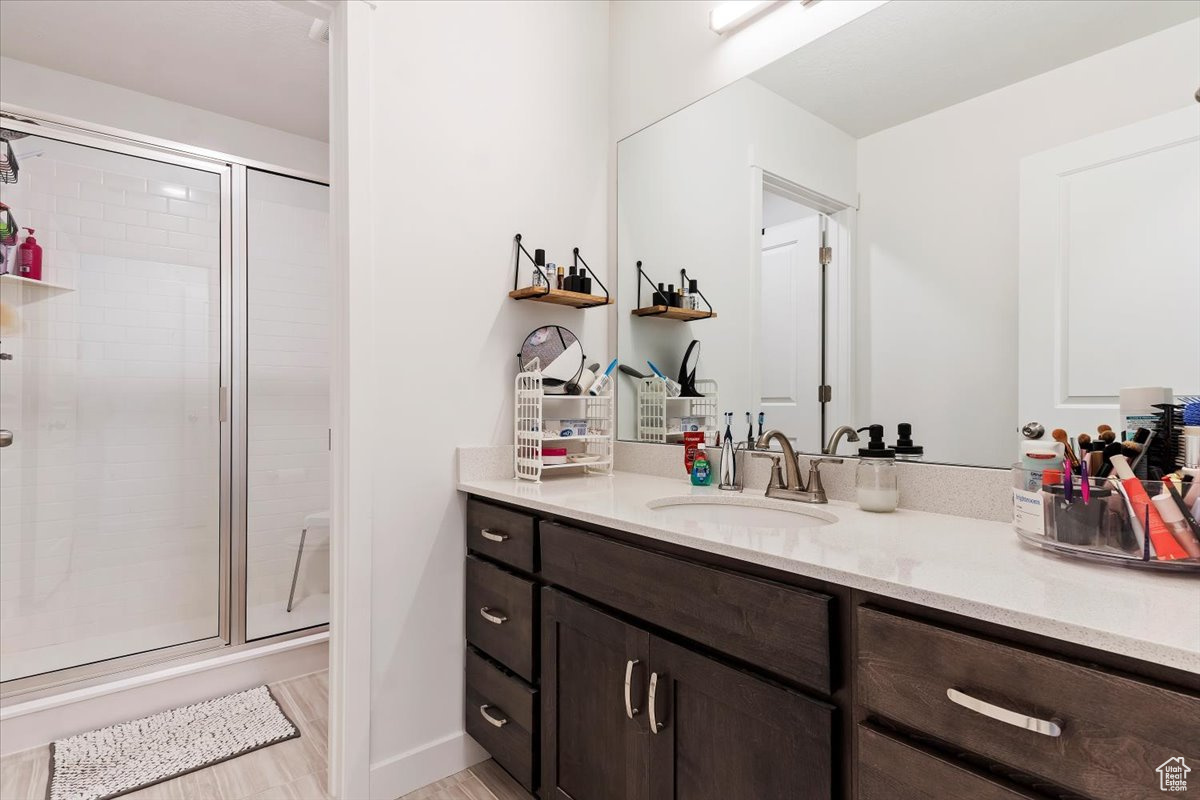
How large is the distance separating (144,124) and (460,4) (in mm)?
1813

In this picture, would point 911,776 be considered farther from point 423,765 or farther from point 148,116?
point 148,116

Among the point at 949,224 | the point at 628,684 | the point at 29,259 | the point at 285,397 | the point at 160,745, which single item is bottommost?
the point at 160,745

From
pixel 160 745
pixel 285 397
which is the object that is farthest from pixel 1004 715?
pixel 285 397

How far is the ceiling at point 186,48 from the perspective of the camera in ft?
6.65

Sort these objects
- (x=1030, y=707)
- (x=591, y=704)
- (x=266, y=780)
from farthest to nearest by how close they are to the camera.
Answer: (x=266, y=780) < (x=591, y=704) < (x=1030, y=707)

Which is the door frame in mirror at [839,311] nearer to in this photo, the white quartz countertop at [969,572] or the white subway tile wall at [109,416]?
the white quartz countertop at [969,572]

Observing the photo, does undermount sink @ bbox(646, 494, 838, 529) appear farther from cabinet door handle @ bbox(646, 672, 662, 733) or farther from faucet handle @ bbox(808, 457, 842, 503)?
cabinet door handle @ bbox(646, 672, 662, 733)

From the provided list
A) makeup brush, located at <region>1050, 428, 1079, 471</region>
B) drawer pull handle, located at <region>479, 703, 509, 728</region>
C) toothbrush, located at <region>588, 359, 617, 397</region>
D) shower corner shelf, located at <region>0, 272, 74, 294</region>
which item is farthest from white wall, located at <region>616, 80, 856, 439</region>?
shower corner shelf, located at <region>0, 272, 74, 294</region>

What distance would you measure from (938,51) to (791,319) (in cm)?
67

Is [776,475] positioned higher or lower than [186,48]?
lower

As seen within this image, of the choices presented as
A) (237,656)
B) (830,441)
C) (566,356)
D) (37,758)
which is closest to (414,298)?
(566,356)

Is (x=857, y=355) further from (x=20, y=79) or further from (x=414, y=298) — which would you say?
(x=20, y=79)

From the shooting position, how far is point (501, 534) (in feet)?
5.07

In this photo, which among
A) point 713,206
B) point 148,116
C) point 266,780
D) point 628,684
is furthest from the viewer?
point 148,116
